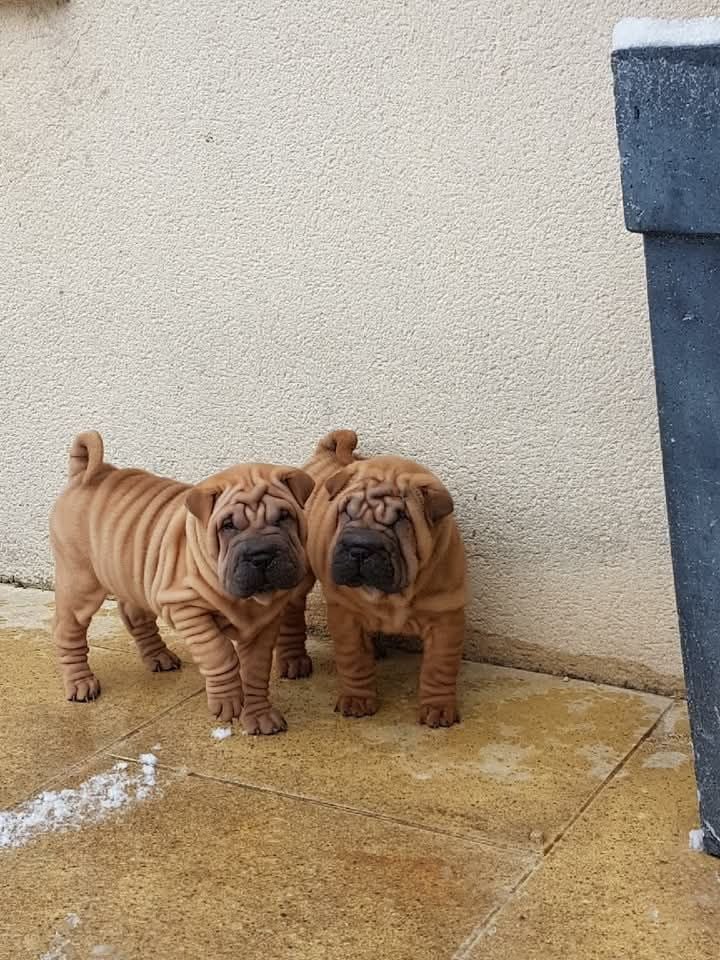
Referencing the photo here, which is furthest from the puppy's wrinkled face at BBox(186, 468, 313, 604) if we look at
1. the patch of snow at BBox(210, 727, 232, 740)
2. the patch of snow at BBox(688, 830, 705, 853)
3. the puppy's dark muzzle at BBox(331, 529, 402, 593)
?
the patch of snow at BBox(688, 830, 705, 853)

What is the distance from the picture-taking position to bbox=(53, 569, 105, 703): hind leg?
404 centimetres

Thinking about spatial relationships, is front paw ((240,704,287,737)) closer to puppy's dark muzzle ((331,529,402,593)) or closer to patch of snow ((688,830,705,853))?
puppy's dark muzzle ((331,529,402,593))

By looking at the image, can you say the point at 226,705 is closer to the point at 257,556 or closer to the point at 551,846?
the point at 257,556

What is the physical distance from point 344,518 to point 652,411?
0.91 metres

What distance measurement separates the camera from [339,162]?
4.11 m

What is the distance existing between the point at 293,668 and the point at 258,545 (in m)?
0.83

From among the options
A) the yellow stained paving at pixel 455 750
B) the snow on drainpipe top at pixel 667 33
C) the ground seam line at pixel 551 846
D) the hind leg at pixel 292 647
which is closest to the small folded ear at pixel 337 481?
the hind leg at pixel 292 647

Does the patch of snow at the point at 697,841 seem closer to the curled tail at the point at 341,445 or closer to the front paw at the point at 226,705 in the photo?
the front paw at the point at 226,705

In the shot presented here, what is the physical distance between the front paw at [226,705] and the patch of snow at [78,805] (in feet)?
0.98

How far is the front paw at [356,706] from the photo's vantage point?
389 cm

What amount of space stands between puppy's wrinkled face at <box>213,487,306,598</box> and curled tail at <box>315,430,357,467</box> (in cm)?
55

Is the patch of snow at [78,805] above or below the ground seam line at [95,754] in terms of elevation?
below

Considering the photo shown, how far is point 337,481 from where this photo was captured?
147 inches

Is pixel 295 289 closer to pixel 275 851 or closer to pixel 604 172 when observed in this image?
pixel 604 172
